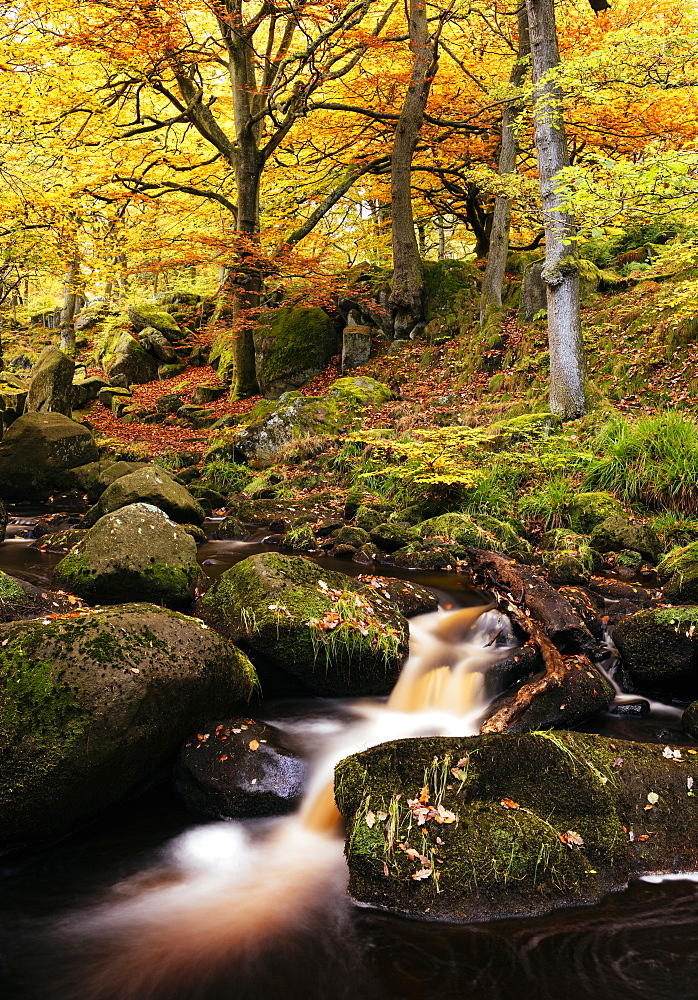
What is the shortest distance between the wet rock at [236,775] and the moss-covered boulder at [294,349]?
1237 centimetres

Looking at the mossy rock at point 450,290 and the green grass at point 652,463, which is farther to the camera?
the mossy rock at point 450,290

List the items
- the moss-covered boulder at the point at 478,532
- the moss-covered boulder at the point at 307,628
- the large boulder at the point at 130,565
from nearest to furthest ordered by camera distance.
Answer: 1. the moss-covered boulder at the point at 307,628
2. the large boulder at the point at 130,565
3. the moss-covered boulder at the point at 478,532

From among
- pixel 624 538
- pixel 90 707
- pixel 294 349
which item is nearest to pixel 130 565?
pixel 90 707

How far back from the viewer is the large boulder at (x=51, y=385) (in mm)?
15352

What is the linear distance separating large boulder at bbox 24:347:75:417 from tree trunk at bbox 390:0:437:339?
8178 millimetres

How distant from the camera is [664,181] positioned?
500 cm

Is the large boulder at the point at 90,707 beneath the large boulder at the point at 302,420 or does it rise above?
beneath

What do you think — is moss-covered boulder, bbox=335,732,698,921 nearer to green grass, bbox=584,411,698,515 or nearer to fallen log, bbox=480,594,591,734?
fallen log, bbox=480,594,591,734

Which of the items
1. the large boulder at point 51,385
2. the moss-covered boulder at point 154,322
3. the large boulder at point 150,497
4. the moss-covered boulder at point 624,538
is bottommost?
the moss-covered boulder at point 624,538

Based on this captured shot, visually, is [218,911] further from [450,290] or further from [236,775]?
[450,290]

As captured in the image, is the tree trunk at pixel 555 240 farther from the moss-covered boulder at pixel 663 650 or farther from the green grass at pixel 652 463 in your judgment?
the moss-covered boulder at pixel 663 650

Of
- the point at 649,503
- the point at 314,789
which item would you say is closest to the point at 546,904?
the point at 314,789

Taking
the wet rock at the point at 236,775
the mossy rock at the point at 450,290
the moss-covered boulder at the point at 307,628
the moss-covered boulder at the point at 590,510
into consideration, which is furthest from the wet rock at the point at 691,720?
the mossy rock at the point at 450,290

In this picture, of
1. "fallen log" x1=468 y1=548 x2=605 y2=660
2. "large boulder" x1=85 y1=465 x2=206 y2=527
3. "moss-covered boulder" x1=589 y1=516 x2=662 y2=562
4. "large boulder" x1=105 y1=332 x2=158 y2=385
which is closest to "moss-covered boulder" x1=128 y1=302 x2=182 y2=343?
"large boulder" x1=105 y1=332 x2=158 y2=385
